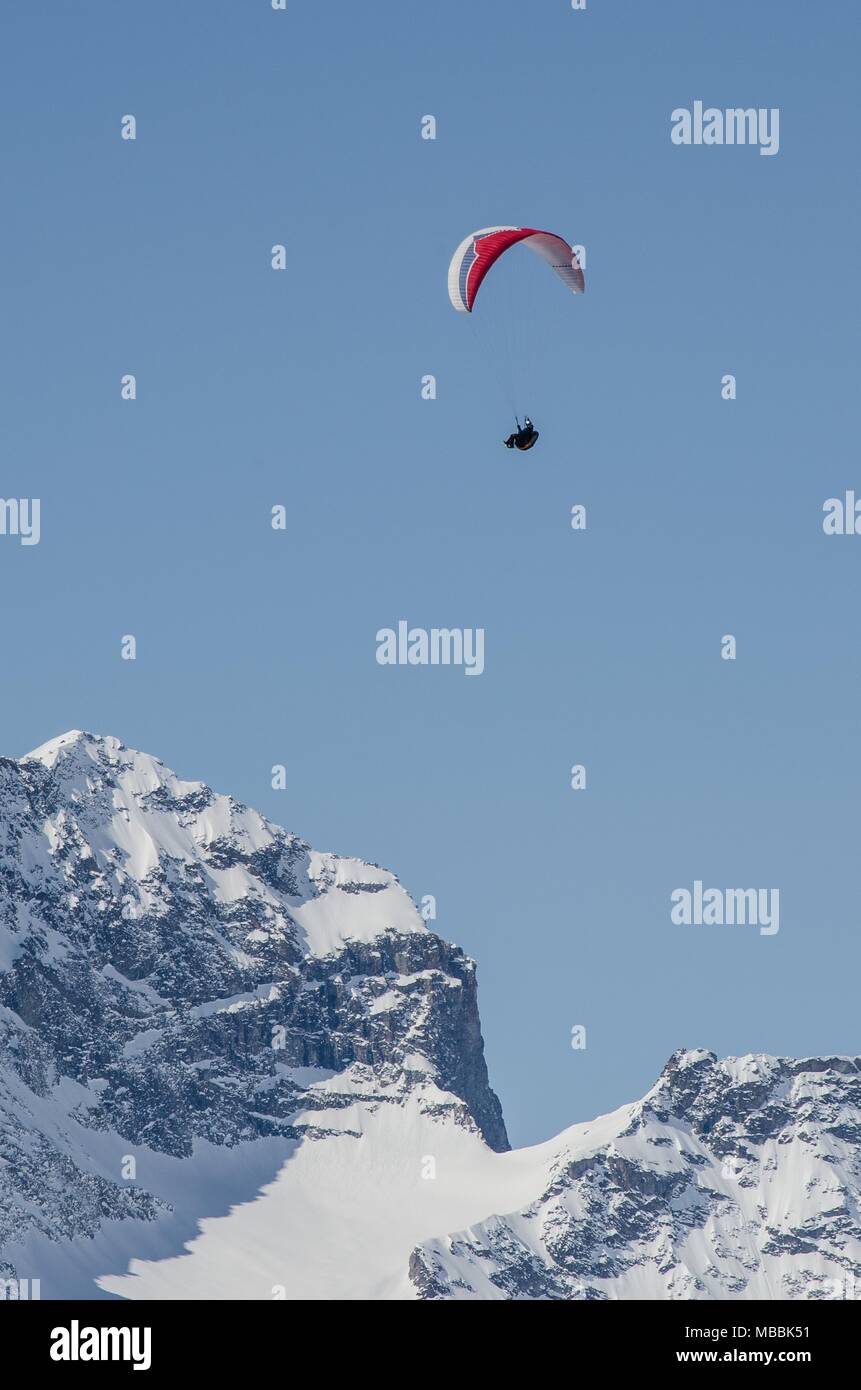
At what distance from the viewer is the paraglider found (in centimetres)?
10912

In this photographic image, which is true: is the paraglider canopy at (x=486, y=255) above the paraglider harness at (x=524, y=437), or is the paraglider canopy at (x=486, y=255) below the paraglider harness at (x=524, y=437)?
above

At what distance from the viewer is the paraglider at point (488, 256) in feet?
358

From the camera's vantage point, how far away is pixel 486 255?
10975cm

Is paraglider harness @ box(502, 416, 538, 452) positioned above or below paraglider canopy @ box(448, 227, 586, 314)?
below

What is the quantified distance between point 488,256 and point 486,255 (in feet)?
0.35

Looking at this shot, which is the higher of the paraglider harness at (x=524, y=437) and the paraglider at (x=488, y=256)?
the paraglider at (x=488, y=256)

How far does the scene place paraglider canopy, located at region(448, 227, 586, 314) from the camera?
358ft

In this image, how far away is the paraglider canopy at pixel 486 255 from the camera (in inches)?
4301
